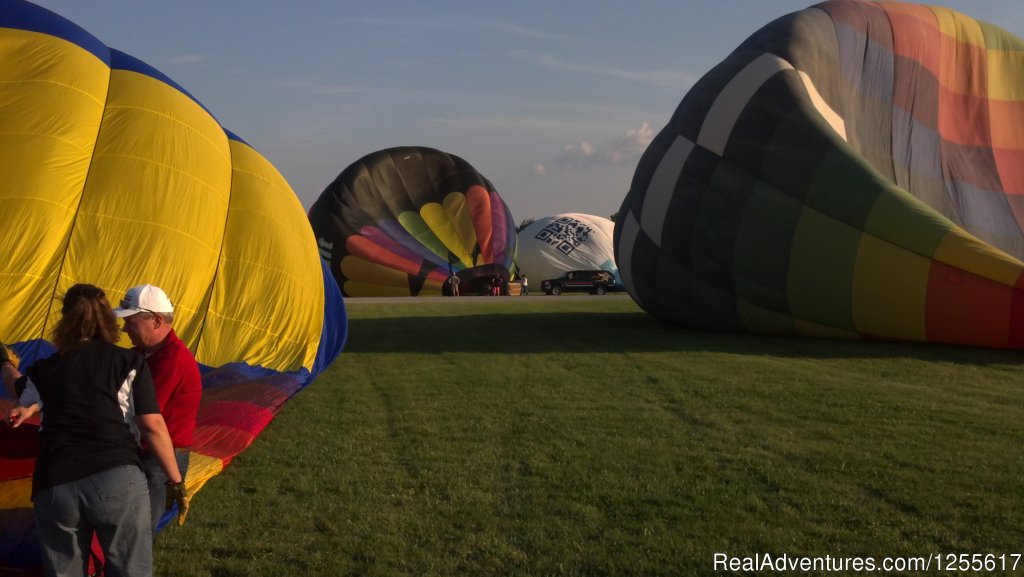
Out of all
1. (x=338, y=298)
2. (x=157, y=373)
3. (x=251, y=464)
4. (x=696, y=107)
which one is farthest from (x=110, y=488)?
(x=696, y=107)

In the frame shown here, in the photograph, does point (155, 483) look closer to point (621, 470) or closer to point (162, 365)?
point (162, 365)

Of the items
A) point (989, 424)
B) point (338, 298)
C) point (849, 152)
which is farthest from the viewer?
point (849, 152)

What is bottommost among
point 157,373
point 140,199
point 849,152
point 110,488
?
point 110,488

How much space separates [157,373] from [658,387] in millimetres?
5366

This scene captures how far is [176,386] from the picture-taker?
338 centimetres

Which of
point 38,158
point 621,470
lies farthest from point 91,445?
point 38,158

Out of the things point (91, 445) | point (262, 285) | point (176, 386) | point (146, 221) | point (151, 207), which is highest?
point (151, 207)

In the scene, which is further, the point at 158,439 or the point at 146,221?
the point at 146,221

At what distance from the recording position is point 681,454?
5645 millimetres

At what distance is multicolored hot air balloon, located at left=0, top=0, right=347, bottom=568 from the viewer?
21.8 feet

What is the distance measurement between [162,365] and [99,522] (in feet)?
2.11

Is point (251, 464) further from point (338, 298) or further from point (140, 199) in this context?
point (338, 298)

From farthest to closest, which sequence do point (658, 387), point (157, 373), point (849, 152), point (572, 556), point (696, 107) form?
point (696, 107)
point (849, 152)
point (658, 387)
point (572, 556)
point (157, 373)

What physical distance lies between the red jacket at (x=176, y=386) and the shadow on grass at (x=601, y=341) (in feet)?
24.2
